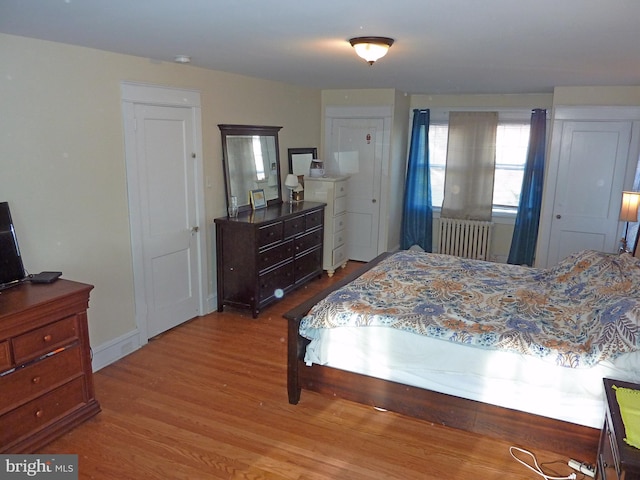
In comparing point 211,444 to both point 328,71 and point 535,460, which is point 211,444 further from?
point 328,71

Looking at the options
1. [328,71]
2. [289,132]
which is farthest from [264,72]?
[289,132]

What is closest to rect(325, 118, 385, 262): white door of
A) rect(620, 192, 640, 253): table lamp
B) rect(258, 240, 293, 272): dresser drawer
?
rect(258, 240, 293, 272): dresser drawer

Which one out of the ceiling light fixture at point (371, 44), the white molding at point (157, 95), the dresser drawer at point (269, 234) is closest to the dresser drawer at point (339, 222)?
the dresser drawer at point (269, 234)

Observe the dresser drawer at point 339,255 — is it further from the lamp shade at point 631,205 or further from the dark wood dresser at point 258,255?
the lamp shade at point 631,205

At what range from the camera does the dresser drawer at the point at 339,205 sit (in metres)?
6.09

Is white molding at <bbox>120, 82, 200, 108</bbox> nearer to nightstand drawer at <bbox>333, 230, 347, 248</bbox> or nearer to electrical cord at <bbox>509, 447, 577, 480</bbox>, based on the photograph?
nightstand drawer at <bbox>333, 230, 347, 248</bbox>

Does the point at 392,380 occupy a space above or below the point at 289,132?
below

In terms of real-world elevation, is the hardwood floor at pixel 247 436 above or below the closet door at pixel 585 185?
below

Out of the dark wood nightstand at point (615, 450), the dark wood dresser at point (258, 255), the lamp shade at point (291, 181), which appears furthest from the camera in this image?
the lamp shade at point (291, 181)

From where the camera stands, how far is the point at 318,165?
6.22 metres

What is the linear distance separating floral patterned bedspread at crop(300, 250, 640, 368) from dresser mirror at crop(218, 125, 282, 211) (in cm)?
187

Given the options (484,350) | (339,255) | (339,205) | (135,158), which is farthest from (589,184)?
(135,158)

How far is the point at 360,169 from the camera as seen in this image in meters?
6.62

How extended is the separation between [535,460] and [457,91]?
4593 millimetres
